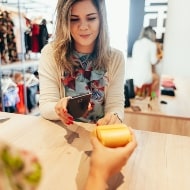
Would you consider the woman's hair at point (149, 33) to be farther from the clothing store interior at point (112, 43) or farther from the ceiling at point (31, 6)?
the ceiling at point (31, 6)

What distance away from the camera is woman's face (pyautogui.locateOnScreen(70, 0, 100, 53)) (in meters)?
1.03

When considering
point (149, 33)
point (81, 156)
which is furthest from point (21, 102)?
point (81, 156)

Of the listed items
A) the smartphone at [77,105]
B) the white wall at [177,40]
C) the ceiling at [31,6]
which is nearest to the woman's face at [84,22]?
the smartphone at [77,105]

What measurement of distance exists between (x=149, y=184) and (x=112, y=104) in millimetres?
550

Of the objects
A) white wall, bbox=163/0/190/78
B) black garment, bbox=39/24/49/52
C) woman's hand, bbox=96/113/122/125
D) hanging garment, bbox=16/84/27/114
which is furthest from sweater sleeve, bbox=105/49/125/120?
black garment, bbox=39/24/49/52

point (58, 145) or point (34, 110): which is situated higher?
point (58, 145)

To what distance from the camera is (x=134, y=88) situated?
87.2 inches

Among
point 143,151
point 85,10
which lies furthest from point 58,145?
point 85,10

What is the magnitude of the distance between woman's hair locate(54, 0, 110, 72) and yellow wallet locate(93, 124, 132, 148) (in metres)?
0.61

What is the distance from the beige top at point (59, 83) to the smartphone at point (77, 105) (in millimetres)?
216

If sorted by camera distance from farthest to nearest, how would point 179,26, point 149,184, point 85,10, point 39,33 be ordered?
point 39,33
point 179,26
point 85,10
point 149,184

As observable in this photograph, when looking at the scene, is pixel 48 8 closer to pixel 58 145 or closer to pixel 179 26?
pixel 179 26

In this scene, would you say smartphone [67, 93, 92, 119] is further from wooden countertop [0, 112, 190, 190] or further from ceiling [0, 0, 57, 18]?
ceiling [0, 0, 57, 18]

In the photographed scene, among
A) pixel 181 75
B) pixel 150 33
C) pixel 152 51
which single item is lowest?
pixel 181 75
